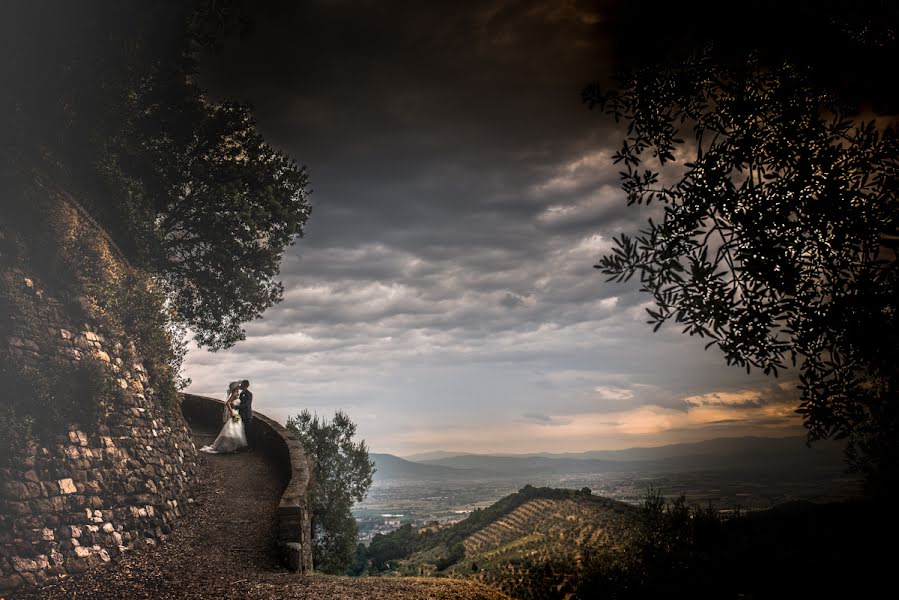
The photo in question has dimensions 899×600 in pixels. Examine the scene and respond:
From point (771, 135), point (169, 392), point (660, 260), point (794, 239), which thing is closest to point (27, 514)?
point (169, 392)

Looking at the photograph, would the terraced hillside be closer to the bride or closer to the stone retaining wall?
the bride

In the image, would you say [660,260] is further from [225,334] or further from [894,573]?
[225,334]

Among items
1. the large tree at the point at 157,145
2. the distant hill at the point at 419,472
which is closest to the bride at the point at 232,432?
the large tree at the point at 157,145

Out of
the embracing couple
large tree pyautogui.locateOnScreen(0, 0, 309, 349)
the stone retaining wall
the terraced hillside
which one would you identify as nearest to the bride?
the embracing couple

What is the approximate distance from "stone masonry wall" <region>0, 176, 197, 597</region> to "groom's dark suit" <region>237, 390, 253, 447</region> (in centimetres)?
515

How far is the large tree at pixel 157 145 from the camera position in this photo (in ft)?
36.9

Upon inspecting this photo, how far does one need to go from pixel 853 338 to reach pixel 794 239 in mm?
1160

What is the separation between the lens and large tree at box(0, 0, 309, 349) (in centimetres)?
1124

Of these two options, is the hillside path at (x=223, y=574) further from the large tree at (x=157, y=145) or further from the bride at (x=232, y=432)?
the large tree at (x=157, y=145)

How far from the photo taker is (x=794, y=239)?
17.6ft

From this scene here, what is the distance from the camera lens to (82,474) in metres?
8.80

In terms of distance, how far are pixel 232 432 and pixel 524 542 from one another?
15242 millimetres

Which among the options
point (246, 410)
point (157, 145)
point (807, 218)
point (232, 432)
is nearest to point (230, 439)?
point (232, 432)

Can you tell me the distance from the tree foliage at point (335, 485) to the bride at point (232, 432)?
6.09 m
